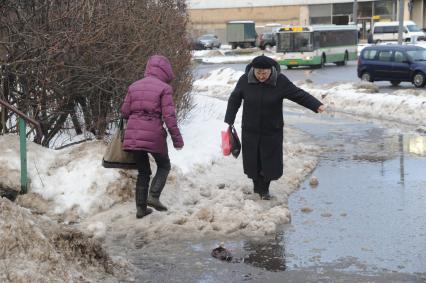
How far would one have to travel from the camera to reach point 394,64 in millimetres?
26656

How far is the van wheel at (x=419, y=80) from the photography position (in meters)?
25.6

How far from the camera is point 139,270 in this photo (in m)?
5.45

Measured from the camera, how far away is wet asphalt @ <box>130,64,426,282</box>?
212 inches

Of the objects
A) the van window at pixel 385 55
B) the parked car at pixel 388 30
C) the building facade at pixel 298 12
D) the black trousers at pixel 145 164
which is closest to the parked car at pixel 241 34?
the building facade at pixel 298 12

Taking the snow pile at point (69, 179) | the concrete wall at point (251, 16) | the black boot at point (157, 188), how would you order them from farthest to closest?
1. the concrete wall at point (251, 16)
2. the snow pile at point (69, 179)
3. the black boot at point (157, 188)

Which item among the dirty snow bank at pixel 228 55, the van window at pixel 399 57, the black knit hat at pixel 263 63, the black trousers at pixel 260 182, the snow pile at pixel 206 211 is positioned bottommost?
the snow pile at pixel 206 211

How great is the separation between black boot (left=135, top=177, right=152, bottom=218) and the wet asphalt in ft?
2.36

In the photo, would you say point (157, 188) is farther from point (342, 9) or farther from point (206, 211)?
point (342, 9)

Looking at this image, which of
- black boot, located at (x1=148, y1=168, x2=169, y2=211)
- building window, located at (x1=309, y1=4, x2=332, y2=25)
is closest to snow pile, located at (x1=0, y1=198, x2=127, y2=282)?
black boot, located at (x1=148, y1=168, x2=169, y2=211)

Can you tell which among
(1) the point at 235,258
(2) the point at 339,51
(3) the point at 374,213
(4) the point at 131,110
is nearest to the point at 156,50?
(4) the point at 131,110

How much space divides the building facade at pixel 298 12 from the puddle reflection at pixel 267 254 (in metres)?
72.2

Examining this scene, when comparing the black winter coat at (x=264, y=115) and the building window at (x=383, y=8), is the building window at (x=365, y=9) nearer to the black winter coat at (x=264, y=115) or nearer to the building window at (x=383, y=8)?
the building window at (x=383, y=8)

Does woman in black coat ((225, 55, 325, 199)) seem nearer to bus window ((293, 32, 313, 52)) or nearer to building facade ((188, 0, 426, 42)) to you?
bus window ((293, 32, 313, 52))

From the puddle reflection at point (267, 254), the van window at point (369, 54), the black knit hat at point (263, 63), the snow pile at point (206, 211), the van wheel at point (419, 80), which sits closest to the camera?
the puddle reflection at point (267, 254)
